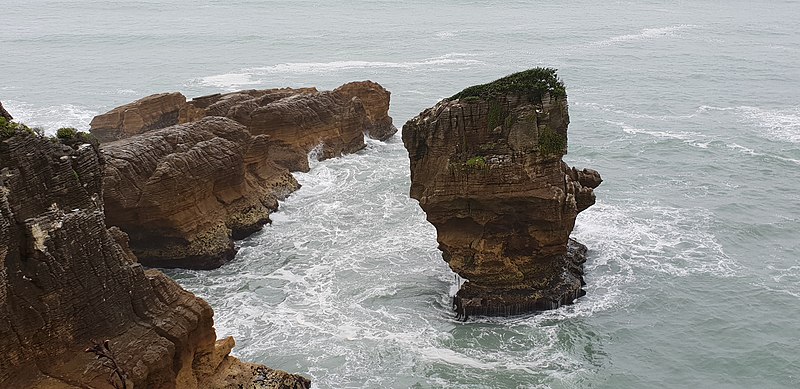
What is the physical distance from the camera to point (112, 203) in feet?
97.9

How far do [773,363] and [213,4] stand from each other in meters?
155

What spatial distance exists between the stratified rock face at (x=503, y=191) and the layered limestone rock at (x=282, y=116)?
16429 mm

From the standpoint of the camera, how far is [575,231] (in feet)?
115

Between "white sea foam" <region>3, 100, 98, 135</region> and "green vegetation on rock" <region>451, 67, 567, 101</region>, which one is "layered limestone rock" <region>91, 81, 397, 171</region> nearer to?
"white sea foam" <region>3, 100, 98, 135</region>

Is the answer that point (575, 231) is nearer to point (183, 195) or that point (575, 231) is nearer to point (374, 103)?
point (183, 195)

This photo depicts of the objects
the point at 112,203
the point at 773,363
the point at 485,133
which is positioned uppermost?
the point at 485,133

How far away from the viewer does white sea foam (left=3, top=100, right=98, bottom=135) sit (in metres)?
55.3

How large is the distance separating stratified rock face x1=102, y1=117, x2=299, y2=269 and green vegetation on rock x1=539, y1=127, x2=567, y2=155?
14529 millimetres

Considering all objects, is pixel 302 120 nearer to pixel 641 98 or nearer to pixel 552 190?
pixel 552 190

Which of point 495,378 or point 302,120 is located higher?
point 302,120

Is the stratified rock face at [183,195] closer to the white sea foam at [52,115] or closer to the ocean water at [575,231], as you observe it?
the ocean water at [575,231]

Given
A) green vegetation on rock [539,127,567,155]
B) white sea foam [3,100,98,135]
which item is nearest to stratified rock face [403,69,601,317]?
green vegetation on rock [539,127,567,155]

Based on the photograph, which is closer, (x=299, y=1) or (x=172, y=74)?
(x=172, y=74)

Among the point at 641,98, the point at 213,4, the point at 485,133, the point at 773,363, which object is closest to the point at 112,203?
the point at 485,133
